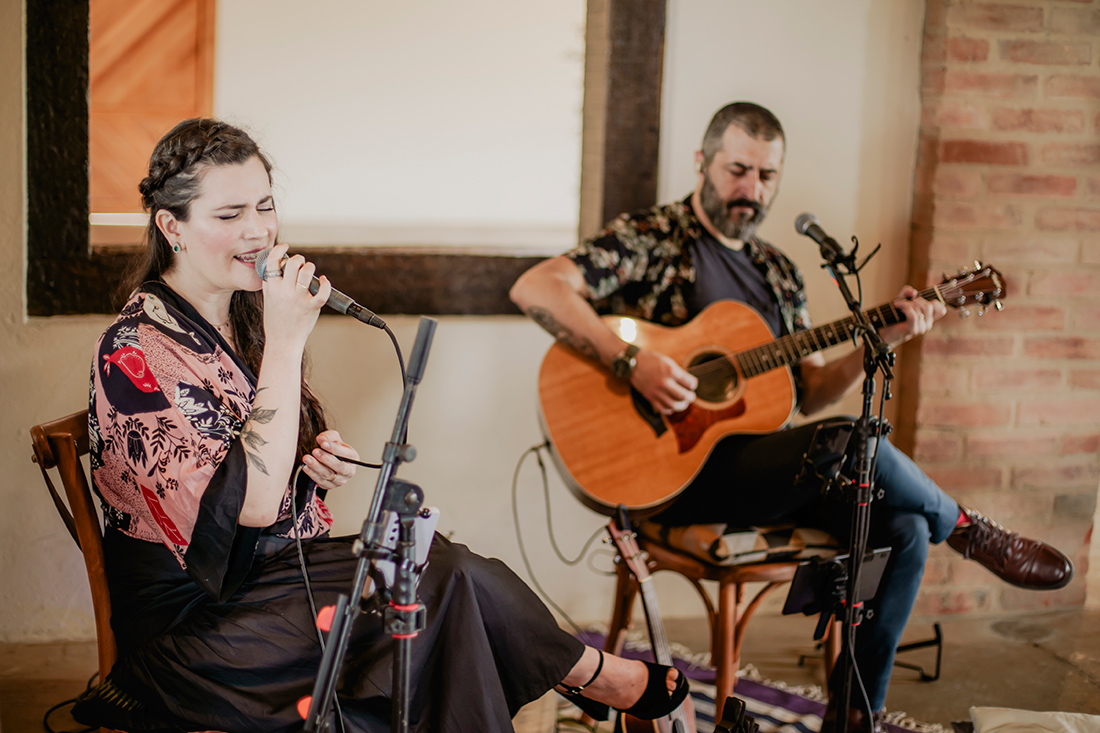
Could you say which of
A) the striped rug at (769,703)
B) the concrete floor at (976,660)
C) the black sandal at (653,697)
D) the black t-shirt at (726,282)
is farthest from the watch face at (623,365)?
the concrete floor at (976,660)

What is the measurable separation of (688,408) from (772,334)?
0.95 ft

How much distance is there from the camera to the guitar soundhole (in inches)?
93.5

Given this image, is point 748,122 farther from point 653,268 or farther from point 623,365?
point 623,365

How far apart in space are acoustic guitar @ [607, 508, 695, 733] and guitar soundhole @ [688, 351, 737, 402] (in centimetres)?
37

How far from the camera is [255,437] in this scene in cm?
150

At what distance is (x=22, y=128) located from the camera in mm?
2359

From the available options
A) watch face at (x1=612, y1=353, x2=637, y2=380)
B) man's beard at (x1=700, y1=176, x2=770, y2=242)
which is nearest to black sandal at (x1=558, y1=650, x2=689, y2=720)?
watch face at (x1=612, y1=353, x2=637, y2=380)

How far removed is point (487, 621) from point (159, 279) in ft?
2.70

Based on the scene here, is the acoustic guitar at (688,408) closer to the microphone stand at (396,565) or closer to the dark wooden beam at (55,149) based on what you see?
the microphone stand at (396,565)

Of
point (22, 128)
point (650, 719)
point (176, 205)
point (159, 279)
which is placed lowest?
point (650, 719)

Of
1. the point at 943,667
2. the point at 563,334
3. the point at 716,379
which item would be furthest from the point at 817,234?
the point at 943,667

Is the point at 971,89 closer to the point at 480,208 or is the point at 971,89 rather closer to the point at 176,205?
the point at 176,205

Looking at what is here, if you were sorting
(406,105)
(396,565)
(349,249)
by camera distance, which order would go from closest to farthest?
(396,565) → (349,249) → (406,105)

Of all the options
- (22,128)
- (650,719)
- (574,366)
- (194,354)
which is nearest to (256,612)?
(194,354)
